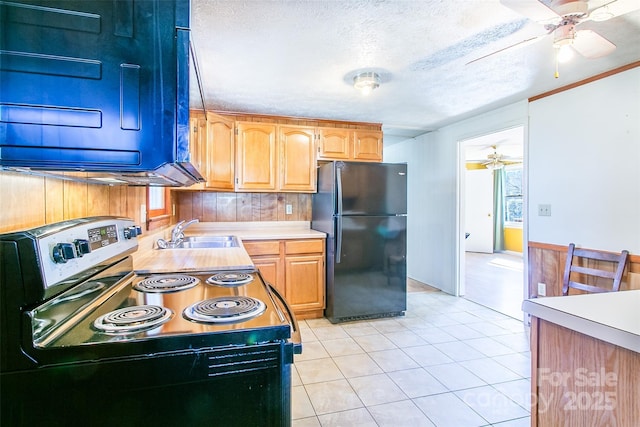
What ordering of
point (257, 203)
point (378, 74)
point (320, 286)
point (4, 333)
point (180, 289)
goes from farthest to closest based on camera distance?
point (257, 203)
point (320, 286)
point (378, 74)
point (180, 289)
point (4, 333)

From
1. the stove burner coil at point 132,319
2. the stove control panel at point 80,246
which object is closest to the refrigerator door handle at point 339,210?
the stove control panel at point 80,246

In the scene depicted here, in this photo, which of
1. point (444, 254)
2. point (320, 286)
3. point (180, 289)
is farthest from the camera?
point (444, 254)

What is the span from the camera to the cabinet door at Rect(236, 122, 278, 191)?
352cm

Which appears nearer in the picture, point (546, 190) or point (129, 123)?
Result: point (129, 123)

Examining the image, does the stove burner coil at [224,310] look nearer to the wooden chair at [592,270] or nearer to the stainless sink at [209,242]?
the stainless sink at [209,242]

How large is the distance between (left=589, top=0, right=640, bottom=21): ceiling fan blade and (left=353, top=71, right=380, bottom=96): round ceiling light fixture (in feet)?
4.36

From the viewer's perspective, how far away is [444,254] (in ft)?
14.3

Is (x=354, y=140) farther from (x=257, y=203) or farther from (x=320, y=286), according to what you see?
(x=320, y=286)

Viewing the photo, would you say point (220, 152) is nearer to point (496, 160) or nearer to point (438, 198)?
point (438, 198)

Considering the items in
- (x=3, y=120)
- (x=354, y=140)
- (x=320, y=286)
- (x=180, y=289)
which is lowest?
(x=320, y=286)

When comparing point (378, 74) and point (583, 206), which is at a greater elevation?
point (378, 74)

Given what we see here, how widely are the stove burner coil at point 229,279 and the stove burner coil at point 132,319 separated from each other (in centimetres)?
38

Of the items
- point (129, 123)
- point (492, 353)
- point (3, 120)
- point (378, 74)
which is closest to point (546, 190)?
point (492, 353)

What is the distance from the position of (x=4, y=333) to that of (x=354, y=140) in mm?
3533
